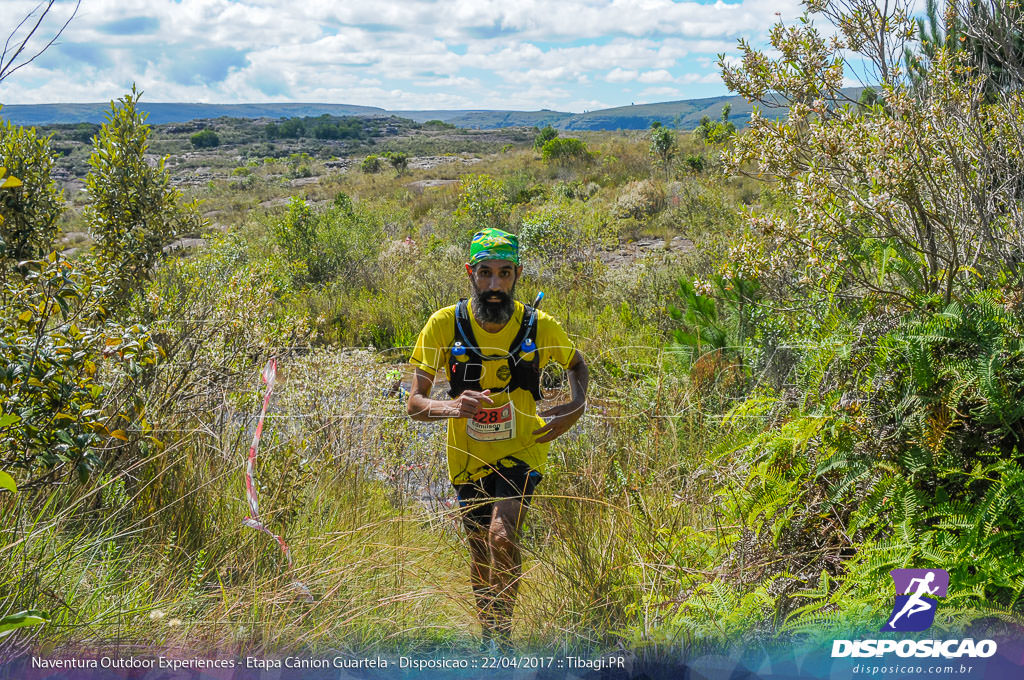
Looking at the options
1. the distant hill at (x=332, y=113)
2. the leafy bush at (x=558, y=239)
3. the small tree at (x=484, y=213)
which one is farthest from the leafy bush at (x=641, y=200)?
the distant hill at (x=332, y=113)

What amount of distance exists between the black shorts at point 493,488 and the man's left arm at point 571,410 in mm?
162

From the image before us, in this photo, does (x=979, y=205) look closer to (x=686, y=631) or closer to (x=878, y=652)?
(x=878, y=652)

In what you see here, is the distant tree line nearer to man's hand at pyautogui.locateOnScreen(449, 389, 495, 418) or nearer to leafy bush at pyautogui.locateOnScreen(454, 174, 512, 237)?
leafy bush at pyautogui.locateOnScreen(454, 174, 512, 237)

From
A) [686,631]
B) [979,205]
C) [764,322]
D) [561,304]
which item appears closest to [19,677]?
[686,631]

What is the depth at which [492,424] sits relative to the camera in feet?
9.97

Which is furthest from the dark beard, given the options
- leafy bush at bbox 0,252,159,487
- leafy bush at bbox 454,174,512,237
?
leafy bush at bbox 454,174,512,237

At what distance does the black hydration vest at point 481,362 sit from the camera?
3107 mm

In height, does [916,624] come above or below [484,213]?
below

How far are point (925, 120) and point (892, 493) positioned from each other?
71.1 inches

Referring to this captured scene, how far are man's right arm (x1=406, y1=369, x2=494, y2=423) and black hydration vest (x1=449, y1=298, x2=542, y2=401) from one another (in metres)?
0.11

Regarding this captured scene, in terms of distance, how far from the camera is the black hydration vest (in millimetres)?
3107

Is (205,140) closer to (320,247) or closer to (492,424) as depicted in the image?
(320,247)

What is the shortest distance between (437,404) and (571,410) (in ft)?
1.97

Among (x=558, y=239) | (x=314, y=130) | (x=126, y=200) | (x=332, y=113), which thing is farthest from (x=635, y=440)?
(x=332, y=113)
